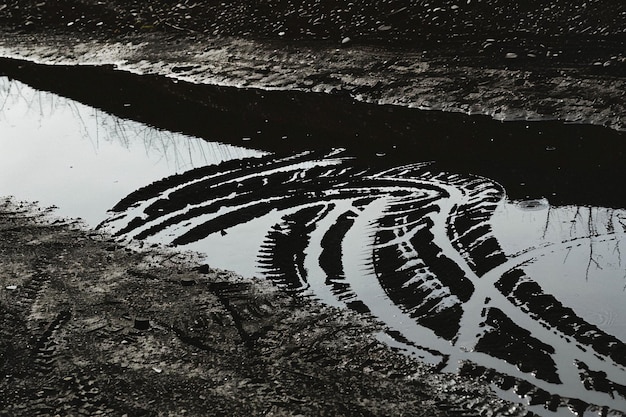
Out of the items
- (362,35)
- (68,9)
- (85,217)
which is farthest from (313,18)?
(85,217)

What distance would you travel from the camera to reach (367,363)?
3648 mm

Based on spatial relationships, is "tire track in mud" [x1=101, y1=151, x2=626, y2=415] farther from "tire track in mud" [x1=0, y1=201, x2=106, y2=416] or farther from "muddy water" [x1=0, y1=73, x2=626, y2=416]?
"tire track in mud" [x1=0, y1=201, x2=106, y2=416]

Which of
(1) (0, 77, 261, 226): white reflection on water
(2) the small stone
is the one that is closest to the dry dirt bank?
(2) the small stone

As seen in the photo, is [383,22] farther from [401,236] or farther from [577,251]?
[577,251]

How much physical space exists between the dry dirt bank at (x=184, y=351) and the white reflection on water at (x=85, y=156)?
1.16m

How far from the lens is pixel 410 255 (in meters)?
4.75

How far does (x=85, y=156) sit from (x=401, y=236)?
3395 mm

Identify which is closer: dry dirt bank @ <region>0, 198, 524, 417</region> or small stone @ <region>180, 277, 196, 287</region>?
dry dirt bank @ <region>0, 198, 524, 417</region>

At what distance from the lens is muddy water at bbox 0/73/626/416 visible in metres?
3.68

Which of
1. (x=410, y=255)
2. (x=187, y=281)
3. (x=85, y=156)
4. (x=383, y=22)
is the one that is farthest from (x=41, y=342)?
(x=383, y=22)

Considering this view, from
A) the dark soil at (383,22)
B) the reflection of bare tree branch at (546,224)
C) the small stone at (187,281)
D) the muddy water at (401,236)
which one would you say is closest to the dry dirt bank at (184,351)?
the small stone at (187,281)

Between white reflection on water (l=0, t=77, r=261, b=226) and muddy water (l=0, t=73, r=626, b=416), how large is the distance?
0.03m

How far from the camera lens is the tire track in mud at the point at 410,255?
3.58 metres

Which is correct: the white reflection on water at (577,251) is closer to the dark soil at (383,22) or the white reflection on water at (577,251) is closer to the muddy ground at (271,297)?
the muddy ground at (271,297)
